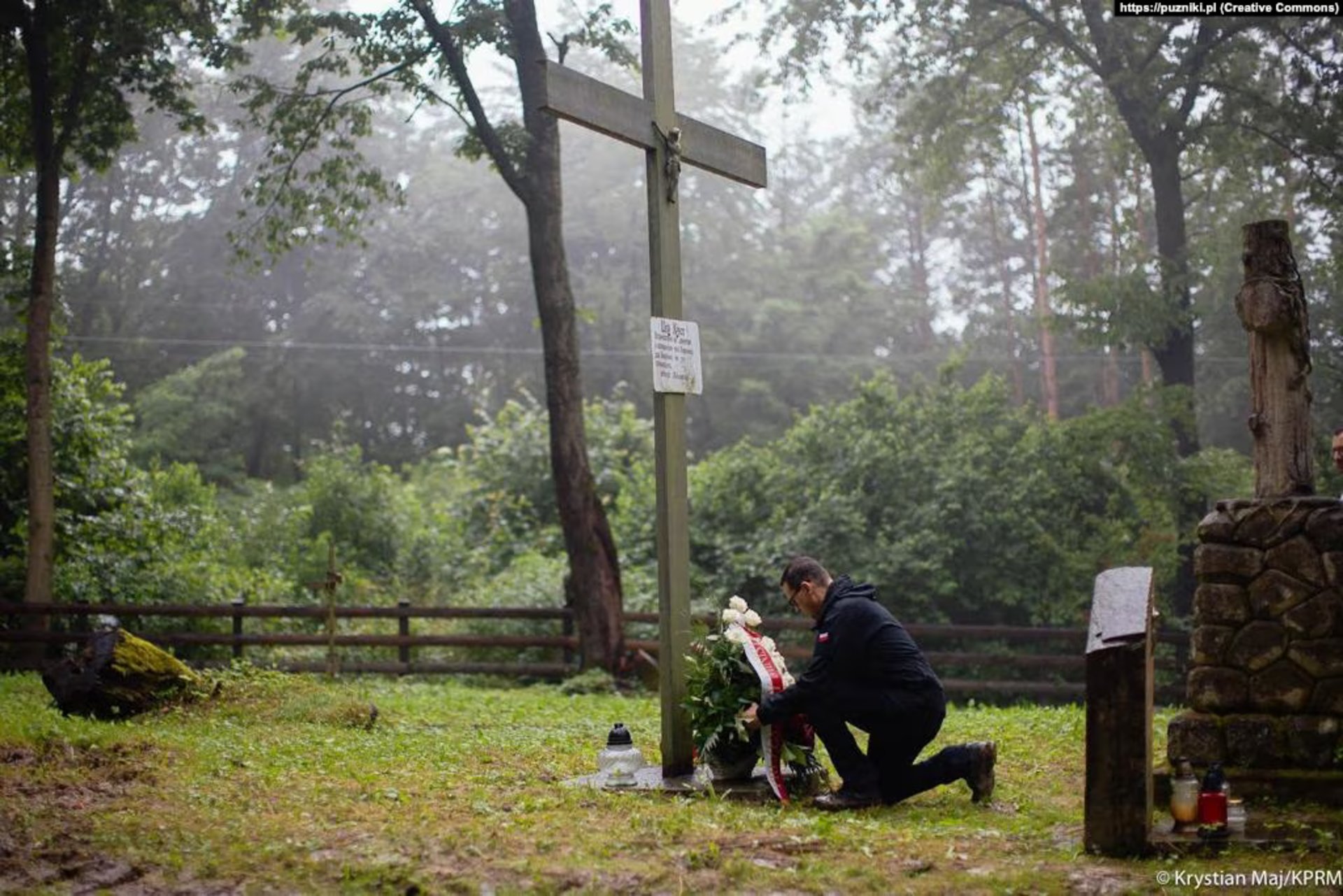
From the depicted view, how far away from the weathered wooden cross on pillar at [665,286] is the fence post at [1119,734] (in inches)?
100

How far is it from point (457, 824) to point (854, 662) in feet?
7.02

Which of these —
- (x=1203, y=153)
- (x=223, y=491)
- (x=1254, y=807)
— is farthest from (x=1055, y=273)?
(x=223, y=491)

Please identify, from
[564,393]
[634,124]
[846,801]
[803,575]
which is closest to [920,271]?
[564,393]

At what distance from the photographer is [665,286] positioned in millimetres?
7750

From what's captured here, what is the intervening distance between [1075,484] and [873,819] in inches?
525

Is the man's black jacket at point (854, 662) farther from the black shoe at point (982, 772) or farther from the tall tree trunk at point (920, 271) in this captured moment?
the tall tree trunk at point (920, 271)

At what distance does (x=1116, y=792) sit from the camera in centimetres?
568

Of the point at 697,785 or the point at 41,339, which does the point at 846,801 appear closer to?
the point at 697,785

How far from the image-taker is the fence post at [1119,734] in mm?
5574

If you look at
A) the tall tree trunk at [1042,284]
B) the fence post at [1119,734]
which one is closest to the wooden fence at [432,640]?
the fence post at [1119,734]

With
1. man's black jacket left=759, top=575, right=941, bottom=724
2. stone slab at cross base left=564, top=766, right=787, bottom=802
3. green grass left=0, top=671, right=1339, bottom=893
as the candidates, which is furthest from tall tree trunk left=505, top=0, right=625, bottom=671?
man's black jacket left=759, top=575, right=941, bottom=724

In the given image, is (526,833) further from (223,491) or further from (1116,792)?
(223,491)

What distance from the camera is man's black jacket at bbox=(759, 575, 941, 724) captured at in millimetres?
7051

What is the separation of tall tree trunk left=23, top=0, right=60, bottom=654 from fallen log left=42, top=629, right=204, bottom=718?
18.9 ft
